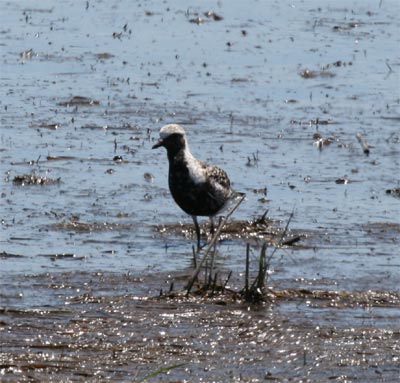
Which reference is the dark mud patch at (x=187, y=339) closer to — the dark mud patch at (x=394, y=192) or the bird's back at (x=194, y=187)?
the bird's back at (x=194, y=187)

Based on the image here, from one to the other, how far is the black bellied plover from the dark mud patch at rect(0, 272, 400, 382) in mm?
1992

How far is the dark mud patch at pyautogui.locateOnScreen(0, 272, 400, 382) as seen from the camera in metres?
7.95

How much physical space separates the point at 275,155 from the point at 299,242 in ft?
9.87

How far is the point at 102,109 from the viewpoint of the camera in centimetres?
1609

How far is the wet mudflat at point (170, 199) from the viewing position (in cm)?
847

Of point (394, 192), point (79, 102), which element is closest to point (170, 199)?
point (394, 192)

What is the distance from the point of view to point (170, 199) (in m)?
12.9

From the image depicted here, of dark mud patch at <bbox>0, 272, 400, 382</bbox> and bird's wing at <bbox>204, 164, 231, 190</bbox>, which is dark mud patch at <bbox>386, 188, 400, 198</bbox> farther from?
dark mud patch at <bbox>0, 272, 400, 382</bbox>

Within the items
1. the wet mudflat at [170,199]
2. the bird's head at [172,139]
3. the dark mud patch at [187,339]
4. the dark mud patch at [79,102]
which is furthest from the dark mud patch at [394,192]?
the dark mud patch at [79,102]

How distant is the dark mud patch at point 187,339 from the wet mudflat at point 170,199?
2 centimetres

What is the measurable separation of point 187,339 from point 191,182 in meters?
3.45

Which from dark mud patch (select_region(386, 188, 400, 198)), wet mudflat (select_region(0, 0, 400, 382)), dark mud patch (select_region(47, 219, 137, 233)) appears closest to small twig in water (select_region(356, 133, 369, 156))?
wet mudflat (select_region(0, 0, 400, 382))

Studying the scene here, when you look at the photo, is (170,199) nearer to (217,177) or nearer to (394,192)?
(217,177)

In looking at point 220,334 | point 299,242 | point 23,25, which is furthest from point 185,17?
point 220,334
